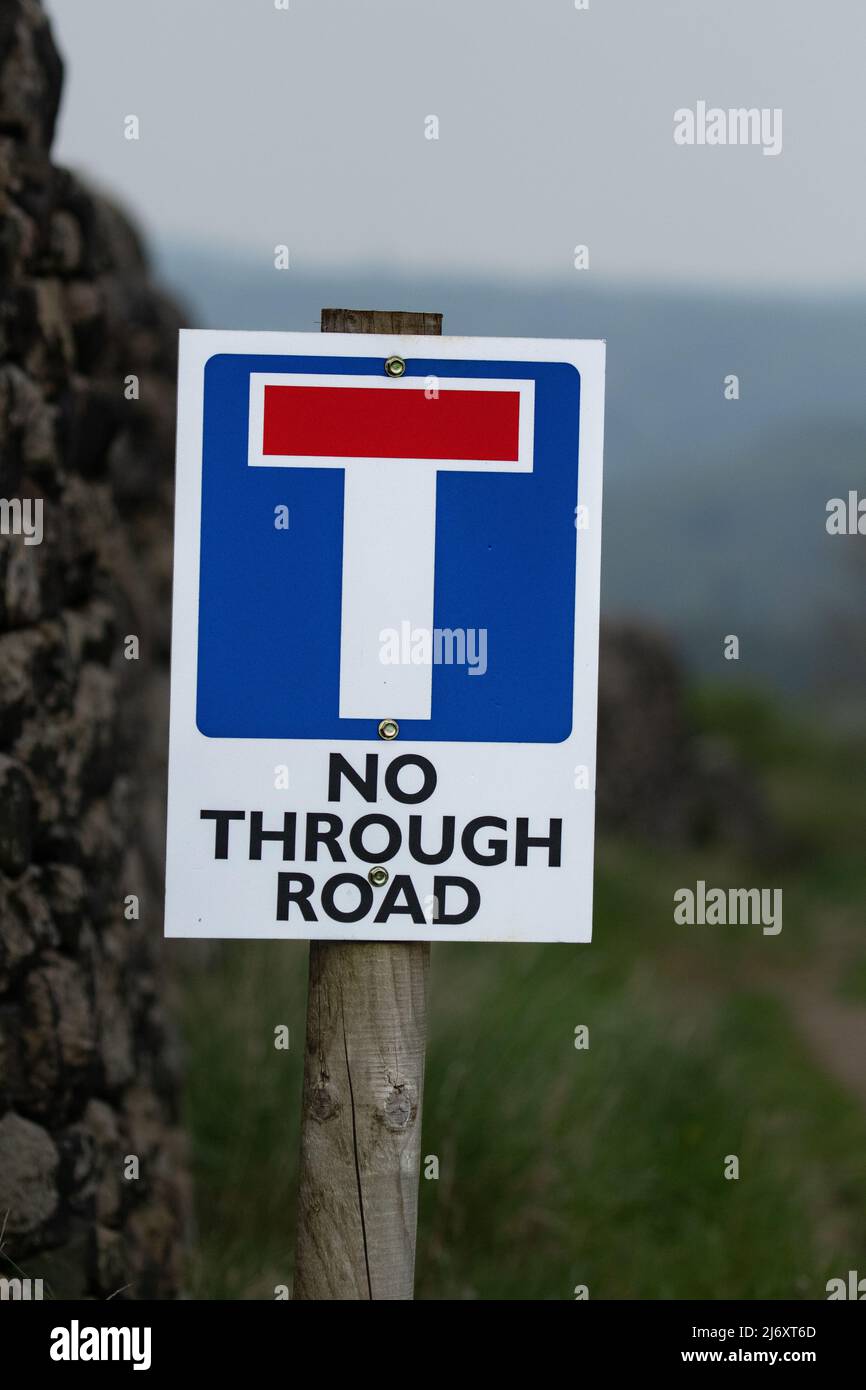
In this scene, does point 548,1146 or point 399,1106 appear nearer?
point 399,1106

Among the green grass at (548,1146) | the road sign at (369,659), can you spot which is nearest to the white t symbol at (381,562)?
the road sign at (369,659)

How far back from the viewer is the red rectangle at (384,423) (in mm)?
2246

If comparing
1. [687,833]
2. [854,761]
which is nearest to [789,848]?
[687,833]

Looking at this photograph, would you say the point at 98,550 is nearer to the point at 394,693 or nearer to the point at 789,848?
the point at 394,693

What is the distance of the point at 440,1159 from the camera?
4148 mm

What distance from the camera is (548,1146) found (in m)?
4.48

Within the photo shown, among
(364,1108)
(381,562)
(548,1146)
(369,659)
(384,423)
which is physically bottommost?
(548,1146)

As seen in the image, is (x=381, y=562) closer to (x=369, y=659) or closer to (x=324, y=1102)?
(x=369, y=659)

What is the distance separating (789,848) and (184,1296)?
14.9 metres

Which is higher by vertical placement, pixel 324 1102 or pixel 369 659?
pixel 369 659

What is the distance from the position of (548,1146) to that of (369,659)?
266 centimetres

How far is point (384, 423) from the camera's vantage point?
225 centimetres

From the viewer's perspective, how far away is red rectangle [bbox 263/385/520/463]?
2.25 metres

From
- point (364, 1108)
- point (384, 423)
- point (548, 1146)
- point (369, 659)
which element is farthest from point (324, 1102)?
point (548, 1146)
